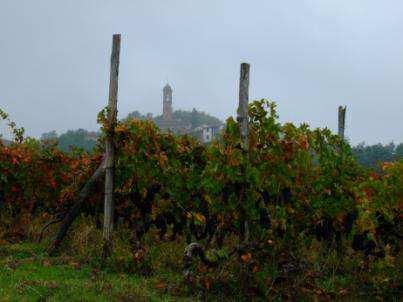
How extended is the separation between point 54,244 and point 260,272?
4.07 meters

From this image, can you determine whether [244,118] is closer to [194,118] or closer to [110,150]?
[110,150]

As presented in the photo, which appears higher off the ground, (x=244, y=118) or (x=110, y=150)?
(x=244, y=118)

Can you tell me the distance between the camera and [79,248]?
9.80 metres

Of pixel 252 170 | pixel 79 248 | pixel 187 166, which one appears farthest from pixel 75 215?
pixel 252 170

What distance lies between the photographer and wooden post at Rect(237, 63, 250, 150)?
8498mm

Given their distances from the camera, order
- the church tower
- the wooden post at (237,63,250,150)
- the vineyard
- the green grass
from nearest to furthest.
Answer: the green grass → the vineyard → the wooden post at (237,63,250,150) → the church tower

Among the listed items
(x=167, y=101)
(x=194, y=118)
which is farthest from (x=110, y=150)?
(x=194, y=118)

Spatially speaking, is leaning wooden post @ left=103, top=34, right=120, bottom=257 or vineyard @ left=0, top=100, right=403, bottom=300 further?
leaning wooden post @ left=103, top=34, right=120, bottom=257

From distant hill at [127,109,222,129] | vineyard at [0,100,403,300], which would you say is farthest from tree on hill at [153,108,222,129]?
vineyard at [0,100,403,300]

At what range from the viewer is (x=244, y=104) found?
8.58 metres

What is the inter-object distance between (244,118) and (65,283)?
3.55 m

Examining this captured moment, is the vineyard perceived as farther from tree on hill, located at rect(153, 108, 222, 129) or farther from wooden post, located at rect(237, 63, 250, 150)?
tree on hill, located at rect(153, 108, 222, 129)

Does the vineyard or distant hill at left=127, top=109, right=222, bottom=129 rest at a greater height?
distant hill at left=127, top=109, right=222, bottom=129

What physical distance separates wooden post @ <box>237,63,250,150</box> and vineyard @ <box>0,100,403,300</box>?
63 mm
